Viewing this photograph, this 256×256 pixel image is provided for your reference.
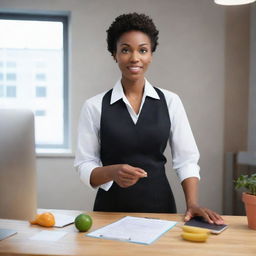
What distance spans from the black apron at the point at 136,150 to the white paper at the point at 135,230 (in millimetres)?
327

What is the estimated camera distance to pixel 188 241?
1383mm

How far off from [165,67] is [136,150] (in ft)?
6.32

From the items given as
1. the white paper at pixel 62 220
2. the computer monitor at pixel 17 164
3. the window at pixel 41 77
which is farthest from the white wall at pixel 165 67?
the computer monitor at pixel 17 164

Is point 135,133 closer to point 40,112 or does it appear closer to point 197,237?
point 197,237

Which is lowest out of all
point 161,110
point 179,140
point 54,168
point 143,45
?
point 54,168

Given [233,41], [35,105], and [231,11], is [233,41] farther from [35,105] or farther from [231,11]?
[35,105]

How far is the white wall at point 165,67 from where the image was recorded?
366cm

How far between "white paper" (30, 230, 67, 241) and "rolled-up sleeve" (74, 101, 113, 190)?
0.44m

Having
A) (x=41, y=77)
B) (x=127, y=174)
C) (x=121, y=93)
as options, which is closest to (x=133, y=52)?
(x=121, y=93)

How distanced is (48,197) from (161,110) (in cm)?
209

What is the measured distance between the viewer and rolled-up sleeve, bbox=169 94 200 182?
195 cm

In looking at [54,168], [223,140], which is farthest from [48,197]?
[223,140]

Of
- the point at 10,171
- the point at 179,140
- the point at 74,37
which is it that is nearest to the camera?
the point at 10,171

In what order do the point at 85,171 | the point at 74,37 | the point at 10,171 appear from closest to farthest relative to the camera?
the point at 10,171 < the point at 85,171 < the point at 74,37
